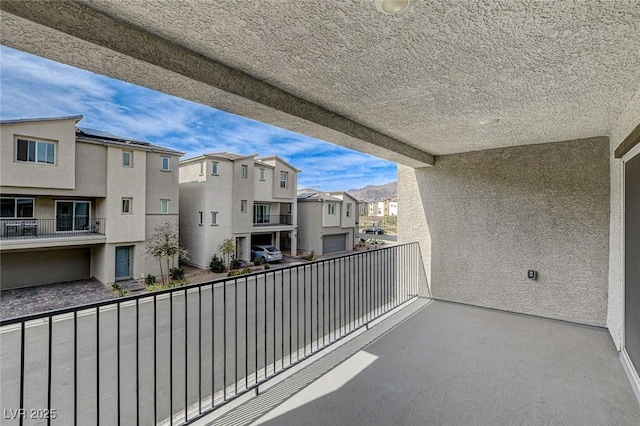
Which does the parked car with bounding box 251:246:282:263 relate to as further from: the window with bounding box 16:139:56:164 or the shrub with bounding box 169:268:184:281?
the window with bounding box 16:139:56:164

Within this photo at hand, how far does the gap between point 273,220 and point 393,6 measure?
1355 centimetres

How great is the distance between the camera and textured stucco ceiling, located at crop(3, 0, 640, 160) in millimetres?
1289

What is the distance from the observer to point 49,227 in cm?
823

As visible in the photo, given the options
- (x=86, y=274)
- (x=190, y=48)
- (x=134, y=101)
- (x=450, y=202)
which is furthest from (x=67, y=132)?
(x=134, y=101)

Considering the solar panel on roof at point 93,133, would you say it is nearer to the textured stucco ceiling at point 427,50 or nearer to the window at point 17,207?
the window at point 17,207

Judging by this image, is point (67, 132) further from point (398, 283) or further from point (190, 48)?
point (398, 283)

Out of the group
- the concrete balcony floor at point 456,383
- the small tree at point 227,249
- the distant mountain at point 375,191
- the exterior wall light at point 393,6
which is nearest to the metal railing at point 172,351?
the concrete balcony floor at point 456,383

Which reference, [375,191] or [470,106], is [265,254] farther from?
[375,191]

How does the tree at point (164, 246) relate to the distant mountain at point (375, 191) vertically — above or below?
below

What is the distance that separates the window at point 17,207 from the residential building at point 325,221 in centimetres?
1087

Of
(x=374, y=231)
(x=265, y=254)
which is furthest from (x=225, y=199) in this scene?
(x=374, y=231)

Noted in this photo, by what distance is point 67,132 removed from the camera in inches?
307

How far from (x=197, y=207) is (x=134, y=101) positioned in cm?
1185

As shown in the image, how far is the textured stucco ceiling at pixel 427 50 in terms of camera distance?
129 centimetres
